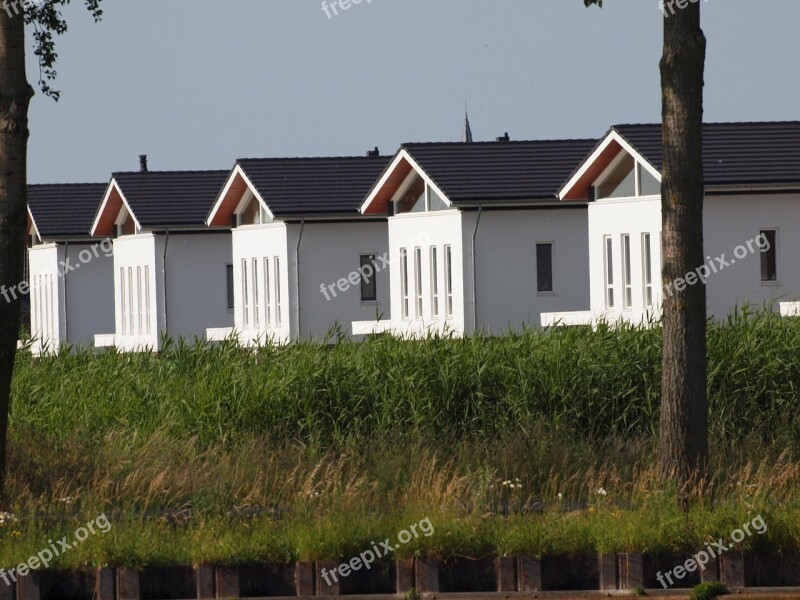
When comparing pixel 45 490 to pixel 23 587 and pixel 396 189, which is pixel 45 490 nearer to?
pixel 23 587

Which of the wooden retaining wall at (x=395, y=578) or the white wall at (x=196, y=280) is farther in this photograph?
the white wall at (x=196, y=280)

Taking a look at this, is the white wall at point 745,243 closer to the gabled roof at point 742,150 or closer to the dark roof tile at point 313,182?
the gabled roof at point 742,150

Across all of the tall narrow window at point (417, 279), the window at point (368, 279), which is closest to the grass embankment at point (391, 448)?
the tall narrow window at point (417, 279)

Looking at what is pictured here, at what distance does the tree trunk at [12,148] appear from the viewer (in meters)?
12.7

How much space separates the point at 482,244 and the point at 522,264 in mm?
1122

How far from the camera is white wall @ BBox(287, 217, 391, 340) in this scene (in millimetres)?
40125

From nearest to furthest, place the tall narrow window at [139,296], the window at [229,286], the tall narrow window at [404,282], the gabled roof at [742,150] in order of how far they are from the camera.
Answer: the gabled roof at [742,150] → the tall narrow window at [404,282] → the window at [229,286] → the tall narrow window at [139,296]

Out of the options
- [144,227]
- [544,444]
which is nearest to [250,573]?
[544,444]

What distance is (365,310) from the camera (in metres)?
41.3

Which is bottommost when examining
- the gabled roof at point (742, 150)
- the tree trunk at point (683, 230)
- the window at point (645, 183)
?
the tree trunk at point (683, 230)

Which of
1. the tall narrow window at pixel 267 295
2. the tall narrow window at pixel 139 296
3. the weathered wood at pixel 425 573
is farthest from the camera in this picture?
the tall narrow window at pixel 139 296

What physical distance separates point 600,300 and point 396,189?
7843 millimetres

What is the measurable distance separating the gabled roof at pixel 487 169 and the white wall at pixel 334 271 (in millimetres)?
1603

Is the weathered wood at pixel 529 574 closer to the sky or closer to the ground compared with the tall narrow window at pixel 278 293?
closer to the ground
